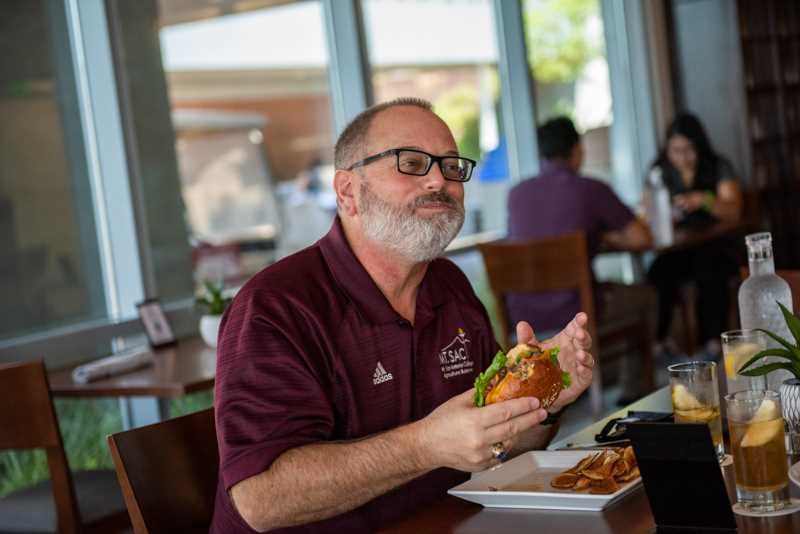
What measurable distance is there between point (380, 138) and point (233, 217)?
3731mm

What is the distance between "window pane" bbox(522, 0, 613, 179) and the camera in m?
7.17

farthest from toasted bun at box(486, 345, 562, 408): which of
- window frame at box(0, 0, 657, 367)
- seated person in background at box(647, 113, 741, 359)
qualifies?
seated person in background at box(647, 113, 741, 359)

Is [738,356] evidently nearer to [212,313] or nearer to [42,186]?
[212,313]

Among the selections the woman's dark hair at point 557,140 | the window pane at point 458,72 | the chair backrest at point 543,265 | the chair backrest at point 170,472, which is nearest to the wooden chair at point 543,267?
the chair backrest at point 543,265

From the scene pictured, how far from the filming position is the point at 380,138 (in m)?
2.11

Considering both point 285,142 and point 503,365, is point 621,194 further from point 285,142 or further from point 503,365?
point 503,365

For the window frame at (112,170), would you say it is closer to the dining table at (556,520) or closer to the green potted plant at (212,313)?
the green potted plant at (212,313)

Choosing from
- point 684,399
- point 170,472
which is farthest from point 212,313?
point 684,399

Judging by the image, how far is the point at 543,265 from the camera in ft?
15.2

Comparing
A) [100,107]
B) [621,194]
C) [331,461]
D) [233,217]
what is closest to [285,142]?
[233,217]

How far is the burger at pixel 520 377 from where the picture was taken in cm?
162

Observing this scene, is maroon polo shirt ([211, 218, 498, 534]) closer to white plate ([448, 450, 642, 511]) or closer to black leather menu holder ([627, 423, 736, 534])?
white plate ([448, 450, 642, 511])

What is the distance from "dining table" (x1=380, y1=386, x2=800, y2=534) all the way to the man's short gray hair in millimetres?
750

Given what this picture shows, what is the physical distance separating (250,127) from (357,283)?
431 cm
